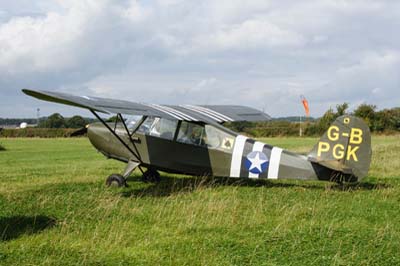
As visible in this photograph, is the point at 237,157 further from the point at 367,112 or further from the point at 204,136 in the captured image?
the point at 367,112

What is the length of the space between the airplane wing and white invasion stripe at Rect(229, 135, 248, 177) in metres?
0.92

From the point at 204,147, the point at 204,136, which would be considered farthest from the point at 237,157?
the point at 204,136

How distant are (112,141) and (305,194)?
487 cm

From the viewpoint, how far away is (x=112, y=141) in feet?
37.1

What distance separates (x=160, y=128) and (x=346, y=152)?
4206 millimetres

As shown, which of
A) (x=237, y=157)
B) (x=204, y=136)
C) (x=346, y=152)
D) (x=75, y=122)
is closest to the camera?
(x=346, y=152)

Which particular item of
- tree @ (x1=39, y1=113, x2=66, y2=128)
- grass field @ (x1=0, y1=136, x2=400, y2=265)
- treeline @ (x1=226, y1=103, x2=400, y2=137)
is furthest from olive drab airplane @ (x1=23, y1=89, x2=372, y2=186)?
tree @ (x1=39, y1=113, x2=66, y2=128)

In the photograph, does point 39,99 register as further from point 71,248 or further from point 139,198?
point 71,248

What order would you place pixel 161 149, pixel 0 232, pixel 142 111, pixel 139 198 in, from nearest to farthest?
1. pixel 0 232
2. pixel 139 198
3. pixel 142 111
4. pixel 161 149

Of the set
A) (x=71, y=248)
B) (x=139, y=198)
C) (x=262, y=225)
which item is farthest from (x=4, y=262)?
(x=139, y=198)

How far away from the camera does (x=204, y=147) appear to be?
10.6 m

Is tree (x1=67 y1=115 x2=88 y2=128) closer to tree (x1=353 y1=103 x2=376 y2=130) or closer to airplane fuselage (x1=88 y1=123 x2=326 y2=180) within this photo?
tree (x1=353 y1=103 x2=376 y2=130)

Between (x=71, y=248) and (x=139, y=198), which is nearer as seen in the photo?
(x=71, y=248)

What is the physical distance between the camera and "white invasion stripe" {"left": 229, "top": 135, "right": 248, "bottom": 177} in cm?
1017
